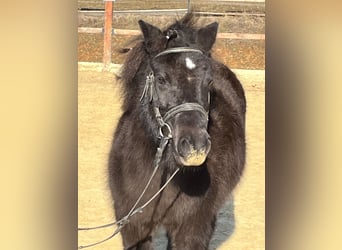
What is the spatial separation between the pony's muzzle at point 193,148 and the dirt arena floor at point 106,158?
1.59ft

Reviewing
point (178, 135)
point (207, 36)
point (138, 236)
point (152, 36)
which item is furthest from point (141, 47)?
point (138, 236)

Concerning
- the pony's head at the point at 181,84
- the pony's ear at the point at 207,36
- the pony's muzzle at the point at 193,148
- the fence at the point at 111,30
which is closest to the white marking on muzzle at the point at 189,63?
the pony's head at the point at 181,84

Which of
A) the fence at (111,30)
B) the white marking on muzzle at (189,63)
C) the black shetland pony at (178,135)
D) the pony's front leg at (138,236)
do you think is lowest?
the pony's front leg at (138,236)

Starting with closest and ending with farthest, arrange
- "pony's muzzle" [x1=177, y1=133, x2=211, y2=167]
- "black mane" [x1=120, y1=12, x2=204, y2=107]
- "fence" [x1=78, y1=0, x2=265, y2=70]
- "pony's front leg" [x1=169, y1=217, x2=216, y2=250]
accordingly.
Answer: "pony's muzzle" [x1=177, y1=133, x2=211, y2=167]
"black mane" [x1=120, y1=12, x2=204, y2=107]
"pony's front leg" [x1=169, y1=217, x2=216, y2=250]
"fence" [x1=78, y1=0, x2=265, y2=70]

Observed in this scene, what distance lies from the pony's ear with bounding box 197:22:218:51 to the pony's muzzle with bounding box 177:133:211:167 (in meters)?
0.37

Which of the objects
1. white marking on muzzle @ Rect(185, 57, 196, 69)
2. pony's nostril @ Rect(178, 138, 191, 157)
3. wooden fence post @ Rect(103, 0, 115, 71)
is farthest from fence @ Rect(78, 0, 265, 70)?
pony's nostril @ Rect(178, 138, 191, 157)

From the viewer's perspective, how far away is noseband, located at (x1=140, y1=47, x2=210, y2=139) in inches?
65.9

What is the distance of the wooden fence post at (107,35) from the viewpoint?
6.72 feet

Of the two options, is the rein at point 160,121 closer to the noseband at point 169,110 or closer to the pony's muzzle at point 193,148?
the noseband at point 169,110

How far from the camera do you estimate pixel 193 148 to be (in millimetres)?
1614

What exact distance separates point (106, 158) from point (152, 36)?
1.85ft

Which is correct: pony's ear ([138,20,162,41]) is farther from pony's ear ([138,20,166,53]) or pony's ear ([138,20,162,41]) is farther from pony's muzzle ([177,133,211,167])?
pony's muzzle ([177,133,211,167])

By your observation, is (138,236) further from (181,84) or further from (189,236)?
(181,84)
